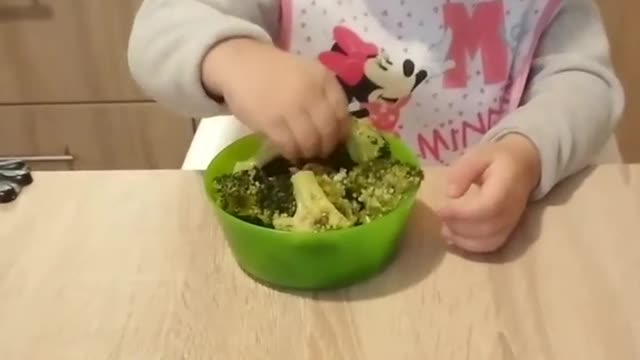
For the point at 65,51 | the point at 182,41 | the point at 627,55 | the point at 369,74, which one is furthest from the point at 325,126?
the point at 627,55

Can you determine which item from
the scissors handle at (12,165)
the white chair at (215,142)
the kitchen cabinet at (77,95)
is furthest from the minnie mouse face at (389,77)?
the kitchen cabinet at (77,95)

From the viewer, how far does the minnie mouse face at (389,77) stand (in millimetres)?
918

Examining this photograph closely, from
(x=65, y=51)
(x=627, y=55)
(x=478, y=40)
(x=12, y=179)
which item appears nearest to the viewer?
(x=12, y=179)

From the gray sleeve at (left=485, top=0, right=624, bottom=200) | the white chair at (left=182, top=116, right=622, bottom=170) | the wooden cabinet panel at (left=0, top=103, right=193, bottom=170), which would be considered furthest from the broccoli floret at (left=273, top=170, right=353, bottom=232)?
the wooden cabinet panel at (left=0, top=103, right=193, bottom=170)

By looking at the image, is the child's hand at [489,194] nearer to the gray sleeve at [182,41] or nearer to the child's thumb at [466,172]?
the child's thumb at [466,172]

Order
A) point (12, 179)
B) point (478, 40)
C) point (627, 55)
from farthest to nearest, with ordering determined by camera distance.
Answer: point (627, 55)
point (478, 40)
point (12, 179)

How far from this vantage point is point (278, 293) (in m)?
0.58

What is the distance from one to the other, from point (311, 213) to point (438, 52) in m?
0.40

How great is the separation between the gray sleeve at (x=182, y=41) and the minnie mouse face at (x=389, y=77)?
4.9 inches

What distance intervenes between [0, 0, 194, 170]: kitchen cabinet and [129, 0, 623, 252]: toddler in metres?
0.57

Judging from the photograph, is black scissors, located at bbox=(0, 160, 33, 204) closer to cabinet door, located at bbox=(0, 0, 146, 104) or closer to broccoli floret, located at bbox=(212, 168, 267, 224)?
broccoli floret, located at bbox=(212, 168, 267, 224)

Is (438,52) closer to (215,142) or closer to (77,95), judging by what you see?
(215,142)

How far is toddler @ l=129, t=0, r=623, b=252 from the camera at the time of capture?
63cm

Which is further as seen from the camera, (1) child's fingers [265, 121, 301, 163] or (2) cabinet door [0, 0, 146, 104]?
(2) cabinet door [0, 0, 146, 104]
